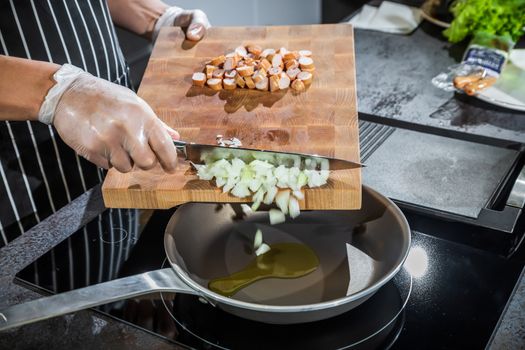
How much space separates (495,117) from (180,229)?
3.07 feet

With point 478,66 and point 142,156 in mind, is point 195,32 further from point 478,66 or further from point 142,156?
point 478,66

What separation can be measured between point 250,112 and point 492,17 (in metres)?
1.00

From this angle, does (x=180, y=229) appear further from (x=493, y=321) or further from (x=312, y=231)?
(x=493, y=321)

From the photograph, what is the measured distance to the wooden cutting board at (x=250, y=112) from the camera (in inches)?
41.1

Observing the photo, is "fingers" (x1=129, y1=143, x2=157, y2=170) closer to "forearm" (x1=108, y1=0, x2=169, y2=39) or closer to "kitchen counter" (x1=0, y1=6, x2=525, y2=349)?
"kitchen counter" (x1=0, y1=6, x2=525, y2=349)

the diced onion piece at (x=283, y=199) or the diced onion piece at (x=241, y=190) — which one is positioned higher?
the diced onion piece at (x=241, y=190)

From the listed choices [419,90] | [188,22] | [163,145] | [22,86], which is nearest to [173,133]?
[163,145]

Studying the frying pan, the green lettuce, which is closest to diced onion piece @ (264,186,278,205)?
the frying pan

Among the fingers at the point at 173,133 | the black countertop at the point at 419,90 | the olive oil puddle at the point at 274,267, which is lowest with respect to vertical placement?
the black countertop at the point at 419,90

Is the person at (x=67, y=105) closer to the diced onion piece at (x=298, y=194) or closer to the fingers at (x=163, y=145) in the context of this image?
the fingers at (x=163, y=145)

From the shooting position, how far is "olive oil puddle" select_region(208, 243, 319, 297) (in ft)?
3.17

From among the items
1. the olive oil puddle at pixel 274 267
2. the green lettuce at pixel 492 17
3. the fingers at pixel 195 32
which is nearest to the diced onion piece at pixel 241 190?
the olive oil puddle at pixel 274 267

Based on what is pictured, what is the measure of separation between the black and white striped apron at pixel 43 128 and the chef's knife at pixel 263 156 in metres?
0.52

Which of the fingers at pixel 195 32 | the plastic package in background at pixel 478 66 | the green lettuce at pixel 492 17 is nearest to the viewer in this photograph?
the fingers at pixel 195 32
